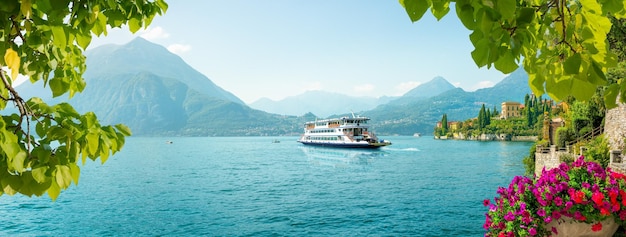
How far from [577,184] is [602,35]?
20.3 ft

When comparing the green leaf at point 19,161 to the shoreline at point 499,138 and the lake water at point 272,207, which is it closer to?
the lake water at point 272,207

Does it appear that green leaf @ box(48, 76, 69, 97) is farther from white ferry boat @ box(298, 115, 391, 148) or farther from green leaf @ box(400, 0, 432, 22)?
white ferry boat @ box(298, 115, 391, 148)

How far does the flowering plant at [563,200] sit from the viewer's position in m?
6.39

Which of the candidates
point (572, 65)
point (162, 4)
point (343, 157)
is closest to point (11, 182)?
point (162, 4)

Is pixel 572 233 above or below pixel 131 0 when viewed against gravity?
below

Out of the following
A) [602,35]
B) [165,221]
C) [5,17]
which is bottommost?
[165,221]

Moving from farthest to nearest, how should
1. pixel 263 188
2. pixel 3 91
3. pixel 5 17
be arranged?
pixel 263 188
pixel 3 91
pixel 5 17

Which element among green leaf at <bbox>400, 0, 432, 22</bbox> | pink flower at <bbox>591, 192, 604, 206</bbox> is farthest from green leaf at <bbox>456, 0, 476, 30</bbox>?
pink flower at <bbox>591, 192, 604, 206</bbox>

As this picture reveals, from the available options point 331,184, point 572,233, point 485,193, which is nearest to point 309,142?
point 331,184

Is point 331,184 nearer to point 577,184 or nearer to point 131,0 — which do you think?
Answer: point 577,184

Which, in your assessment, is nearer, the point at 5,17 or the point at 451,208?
the point at 5,17

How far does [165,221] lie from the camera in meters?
20.4

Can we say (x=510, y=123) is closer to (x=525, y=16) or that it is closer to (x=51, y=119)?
(x=525, y=16)

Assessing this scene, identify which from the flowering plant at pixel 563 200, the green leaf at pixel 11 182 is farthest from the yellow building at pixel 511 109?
the green leaf at pixel 11 182
